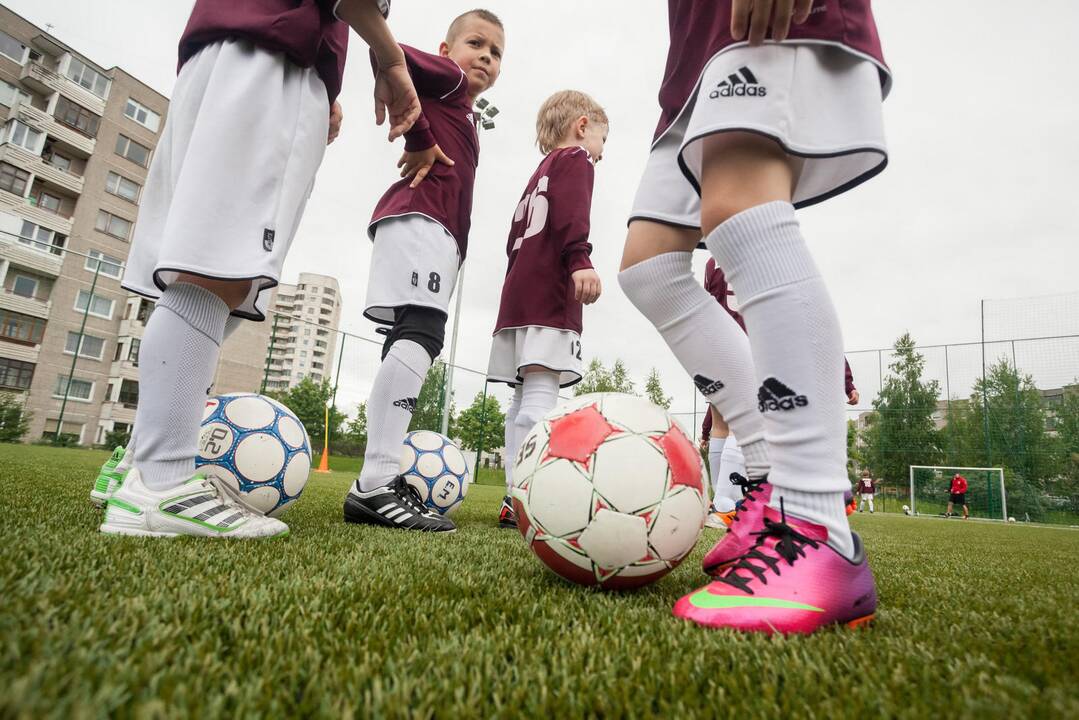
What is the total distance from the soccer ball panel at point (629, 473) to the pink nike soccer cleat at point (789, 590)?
265 mm

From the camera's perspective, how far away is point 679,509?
1.48 m

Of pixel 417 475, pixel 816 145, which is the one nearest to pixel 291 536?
pixel 417 475

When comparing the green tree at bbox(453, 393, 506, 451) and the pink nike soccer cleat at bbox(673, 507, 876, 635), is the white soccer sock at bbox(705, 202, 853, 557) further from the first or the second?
the green tree at bbox(453, 393, 506, 451)

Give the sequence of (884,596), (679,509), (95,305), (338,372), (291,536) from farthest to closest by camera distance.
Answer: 1. (95,305)
2. (338,372)
3. (291,536)
4. (884,596)
5. (679,509)

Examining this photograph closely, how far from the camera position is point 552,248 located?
3551 millimetres

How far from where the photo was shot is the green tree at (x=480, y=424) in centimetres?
1778

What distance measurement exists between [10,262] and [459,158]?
33787 mm

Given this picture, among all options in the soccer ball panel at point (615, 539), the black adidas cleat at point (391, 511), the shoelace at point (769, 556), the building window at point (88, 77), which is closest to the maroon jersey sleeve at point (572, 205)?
the black adidas cleat at point (391, 511)

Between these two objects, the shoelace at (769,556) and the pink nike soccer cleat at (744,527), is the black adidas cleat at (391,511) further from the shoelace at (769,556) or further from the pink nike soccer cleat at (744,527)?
the shoelace at (769,556)

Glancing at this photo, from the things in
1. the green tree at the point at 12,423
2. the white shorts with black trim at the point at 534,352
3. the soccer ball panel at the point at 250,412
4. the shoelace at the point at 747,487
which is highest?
the white shorts with black trim at the point at 534,352

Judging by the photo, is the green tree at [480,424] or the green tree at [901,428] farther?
the green tree at [901,428]

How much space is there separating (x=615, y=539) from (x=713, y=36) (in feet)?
4.62

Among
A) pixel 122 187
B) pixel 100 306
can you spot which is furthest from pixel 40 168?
pixel 100 306

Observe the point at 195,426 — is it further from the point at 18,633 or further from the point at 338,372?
the point at 338,372
